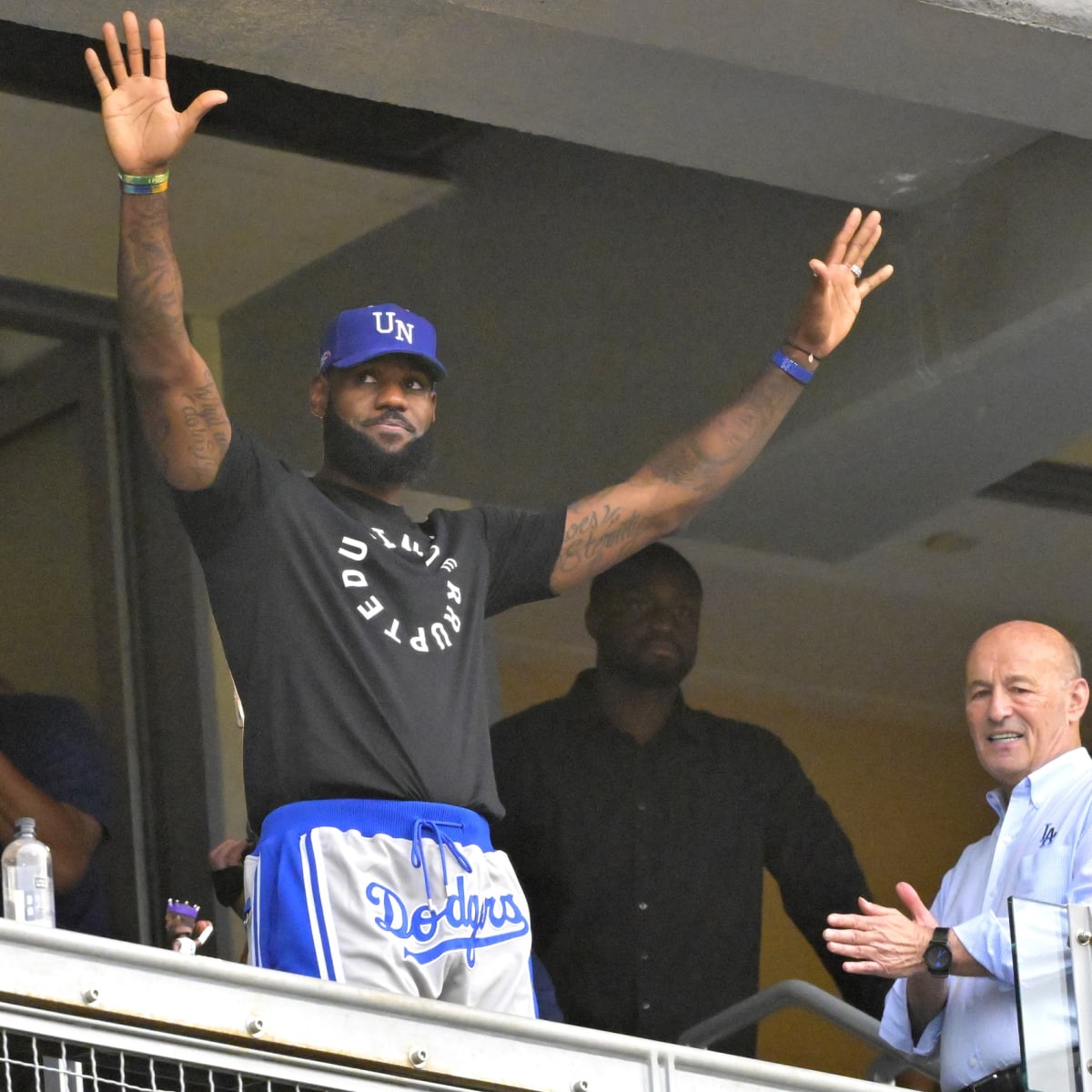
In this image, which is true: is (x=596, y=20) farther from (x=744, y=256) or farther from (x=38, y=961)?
(x=38, y=961)

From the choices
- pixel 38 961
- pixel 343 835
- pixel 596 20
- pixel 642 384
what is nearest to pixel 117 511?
pixel 642 384

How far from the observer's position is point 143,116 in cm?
387

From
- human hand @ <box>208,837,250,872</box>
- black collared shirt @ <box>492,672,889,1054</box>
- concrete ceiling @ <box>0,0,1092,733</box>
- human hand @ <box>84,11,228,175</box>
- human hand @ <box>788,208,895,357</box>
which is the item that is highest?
concrete ceiling @ <box>0,0,1092,733</box>

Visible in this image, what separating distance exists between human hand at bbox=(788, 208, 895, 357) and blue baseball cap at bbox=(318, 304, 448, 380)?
2.68ft

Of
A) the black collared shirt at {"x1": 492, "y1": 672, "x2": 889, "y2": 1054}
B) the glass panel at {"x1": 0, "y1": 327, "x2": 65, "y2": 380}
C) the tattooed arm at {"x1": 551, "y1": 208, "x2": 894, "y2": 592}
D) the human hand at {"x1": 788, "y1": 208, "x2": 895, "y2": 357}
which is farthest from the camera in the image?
the glass panel at {"x1": 0, "y1": 327, "x2": 65, "y2": 380}

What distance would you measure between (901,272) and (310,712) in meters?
2.78

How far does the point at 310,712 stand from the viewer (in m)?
3.83

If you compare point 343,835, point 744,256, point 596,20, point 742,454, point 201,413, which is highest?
point 744,256

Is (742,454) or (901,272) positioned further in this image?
(901,272)

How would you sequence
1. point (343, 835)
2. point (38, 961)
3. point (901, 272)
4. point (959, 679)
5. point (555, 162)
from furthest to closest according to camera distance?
point (959, 679)
point (555, 162)
point (901, 272)
point (343, 835)
point (38, 961)

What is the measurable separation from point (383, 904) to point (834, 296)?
165 cm

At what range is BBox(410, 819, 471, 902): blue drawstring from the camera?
3.77 m

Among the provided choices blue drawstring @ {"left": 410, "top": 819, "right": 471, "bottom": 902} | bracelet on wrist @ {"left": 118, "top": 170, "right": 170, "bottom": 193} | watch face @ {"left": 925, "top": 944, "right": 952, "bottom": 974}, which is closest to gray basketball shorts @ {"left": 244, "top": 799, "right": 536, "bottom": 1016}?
blue drawstring @ {"left": 410, "top": 819, "right": 471, "bottom": 902}

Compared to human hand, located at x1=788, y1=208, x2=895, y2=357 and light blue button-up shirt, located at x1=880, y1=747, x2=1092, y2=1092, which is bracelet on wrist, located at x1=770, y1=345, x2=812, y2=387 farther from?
light blue button-up shirt, located at x1=880, y1=747, x2=1092, y2=1092
